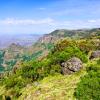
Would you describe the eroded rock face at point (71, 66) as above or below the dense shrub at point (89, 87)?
above

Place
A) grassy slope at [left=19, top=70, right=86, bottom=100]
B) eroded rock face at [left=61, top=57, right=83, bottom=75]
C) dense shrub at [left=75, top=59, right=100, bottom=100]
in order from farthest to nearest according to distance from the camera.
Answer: eroded rock face at [left=61, top=57, right=83, bottom=75] → grassy slope at [left=19, top=70, right=86, bottom=100] → dense shrub at [left=75, top=59, right=100, bottom=100]

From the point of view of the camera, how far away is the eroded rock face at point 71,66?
7329 cm

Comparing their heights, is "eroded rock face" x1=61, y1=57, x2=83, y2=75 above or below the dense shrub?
above

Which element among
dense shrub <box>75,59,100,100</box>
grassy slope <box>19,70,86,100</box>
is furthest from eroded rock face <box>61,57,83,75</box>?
dense shrub <box>75,59,100,100</box>

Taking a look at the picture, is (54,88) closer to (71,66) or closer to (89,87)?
(89,87)

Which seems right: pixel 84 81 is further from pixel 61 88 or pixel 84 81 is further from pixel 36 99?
pixel 36 99

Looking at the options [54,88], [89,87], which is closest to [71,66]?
[54,88]

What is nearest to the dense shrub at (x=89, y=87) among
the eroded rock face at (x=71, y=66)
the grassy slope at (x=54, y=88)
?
the grassy slope at (x=54, y=88)

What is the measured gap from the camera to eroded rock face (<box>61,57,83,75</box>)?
240ft

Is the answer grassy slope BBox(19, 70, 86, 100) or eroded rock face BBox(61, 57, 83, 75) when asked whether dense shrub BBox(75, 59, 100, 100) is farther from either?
eroded rock face BBox(61, 57, 83, 75)

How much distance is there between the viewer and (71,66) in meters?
73.6

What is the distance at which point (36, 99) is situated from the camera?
62.0 meters

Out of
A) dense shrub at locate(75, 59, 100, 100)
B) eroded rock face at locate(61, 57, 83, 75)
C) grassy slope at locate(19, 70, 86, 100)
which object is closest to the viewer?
dense shrub at locate(75, 59, 100, 100)

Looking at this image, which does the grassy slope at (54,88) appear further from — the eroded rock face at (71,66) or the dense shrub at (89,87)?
the dense shrub at (89,87)
